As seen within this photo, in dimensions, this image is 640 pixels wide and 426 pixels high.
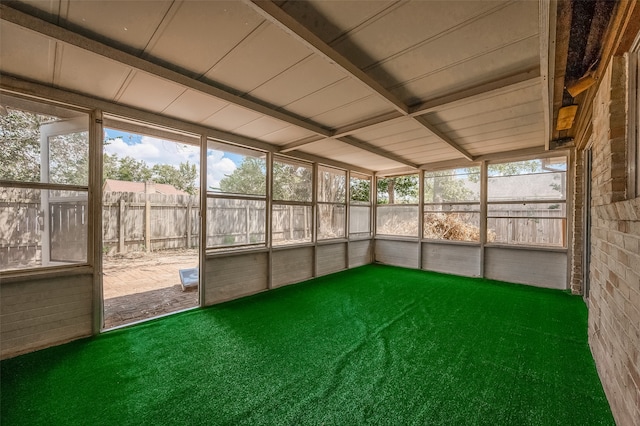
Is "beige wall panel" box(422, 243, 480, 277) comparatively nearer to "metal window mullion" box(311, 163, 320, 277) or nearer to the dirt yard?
"metal window mullion" box(311, 163, 320, 277)

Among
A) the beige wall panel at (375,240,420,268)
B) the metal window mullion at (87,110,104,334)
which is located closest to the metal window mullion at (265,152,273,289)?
the metal window mullion at (87,110,104,334)

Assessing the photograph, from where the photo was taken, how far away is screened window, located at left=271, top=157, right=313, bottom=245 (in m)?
4.54

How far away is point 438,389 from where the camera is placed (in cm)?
185

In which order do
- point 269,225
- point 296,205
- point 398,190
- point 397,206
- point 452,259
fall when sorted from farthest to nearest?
point 398,190 < point 397,206 < point 452,259 < point 296,205 < point 269,225

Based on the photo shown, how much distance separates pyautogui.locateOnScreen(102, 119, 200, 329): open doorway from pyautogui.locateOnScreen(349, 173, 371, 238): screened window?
139 inches

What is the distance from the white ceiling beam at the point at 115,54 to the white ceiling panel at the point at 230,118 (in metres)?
0.26

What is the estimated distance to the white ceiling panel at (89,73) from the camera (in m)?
1.91

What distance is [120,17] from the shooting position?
154 cm

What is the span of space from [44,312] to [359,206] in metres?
5.55

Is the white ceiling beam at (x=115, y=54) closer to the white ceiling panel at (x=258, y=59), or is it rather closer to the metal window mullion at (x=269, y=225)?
the white ceiling panel at (x=258, y=59)

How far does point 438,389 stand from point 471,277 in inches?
157

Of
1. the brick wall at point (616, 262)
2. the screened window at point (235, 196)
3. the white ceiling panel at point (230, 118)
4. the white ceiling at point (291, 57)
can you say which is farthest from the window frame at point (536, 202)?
the white ceiling panel at point (230, 118)

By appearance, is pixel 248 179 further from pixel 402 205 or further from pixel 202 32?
pixel 402 205

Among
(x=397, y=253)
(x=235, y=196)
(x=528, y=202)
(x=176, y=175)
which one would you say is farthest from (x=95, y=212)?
(x=176, y=175)
